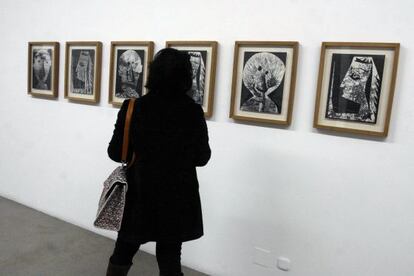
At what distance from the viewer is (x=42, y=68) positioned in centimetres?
313

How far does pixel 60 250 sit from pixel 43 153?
1002mm

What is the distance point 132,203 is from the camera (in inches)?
64.7

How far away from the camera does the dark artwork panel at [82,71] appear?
2.82 m

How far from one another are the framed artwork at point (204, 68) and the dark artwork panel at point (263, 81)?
0.21 m

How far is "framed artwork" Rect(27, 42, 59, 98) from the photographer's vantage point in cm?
304

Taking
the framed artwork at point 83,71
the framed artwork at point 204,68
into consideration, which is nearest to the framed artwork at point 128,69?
the framed artwork at point 83,71

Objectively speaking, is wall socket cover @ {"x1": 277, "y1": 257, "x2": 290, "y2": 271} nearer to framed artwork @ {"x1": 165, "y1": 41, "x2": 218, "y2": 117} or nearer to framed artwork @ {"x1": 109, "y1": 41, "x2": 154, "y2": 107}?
framed artwork @ {"x1": 165, "y1": 41, "x2": 218, "y2": 117}

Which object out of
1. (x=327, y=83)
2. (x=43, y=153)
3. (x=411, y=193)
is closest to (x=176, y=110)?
(x=327, y=83)

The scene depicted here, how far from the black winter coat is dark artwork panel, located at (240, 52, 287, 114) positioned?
0.62m

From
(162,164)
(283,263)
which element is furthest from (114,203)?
(283,263)

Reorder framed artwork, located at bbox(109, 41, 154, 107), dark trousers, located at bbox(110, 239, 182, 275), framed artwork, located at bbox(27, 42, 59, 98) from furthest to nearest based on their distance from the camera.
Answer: framed artwork, located at bbox(27, 42, 59, 98) < framed artwork, located at bbox(109, 41, 154, 107) < dark trousers, located at bbox(110, 239, 182, 275)

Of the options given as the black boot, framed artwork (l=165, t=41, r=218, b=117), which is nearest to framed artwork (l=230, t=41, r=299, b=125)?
framed artwork (l=165, t=41, r=218, b=117)

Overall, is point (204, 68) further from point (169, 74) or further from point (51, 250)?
point (51, 250)

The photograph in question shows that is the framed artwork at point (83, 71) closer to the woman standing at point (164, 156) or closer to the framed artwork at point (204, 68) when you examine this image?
the framed artwork at point (204, 68)
